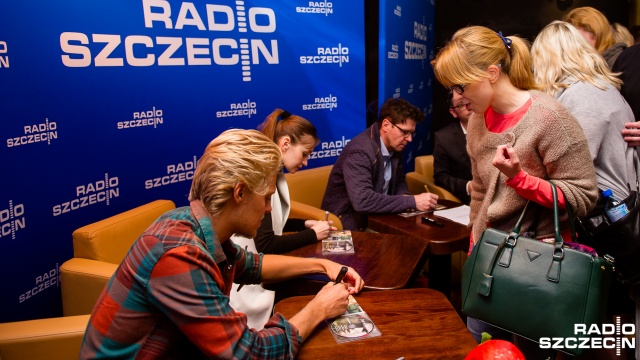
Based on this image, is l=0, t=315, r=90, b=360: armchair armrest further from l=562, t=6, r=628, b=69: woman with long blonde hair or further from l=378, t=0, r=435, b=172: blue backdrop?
Answer: l=378, t=0, r=435, b=172: blue backdrop

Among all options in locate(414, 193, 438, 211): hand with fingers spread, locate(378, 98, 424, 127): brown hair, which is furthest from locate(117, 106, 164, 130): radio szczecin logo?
locate(414, 193, 438, 211): hand with fingers spread

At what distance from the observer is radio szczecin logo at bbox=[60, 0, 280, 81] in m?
2.99

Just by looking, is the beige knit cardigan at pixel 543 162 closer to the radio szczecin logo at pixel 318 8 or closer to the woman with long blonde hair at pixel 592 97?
the woman with long blonde hair at pixel 592 97

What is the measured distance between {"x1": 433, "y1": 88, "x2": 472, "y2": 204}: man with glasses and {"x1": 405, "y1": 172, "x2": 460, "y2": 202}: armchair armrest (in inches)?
1.4

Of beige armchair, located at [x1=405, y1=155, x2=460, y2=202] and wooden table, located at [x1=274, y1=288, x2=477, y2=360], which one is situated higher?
wooden table, located at [x1=274, y1=288, x2=477, y2=360]

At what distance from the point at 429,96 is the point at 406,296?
478cm

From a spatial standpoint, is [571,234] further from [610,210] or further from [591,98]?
[591,98]

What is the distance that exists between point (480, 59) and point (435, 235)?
1.14 meters

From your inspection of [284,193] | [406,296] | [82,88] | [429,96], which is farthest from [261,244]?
[429,96]

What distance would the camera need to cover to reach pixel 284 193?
2.64 metres

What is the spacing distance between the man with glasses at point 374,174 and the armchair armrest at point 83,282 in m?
1.52

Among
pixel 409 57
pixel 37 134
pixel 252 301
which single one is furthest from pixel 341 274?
pixel 409 57

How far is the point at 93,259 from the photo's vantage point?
2.40 m

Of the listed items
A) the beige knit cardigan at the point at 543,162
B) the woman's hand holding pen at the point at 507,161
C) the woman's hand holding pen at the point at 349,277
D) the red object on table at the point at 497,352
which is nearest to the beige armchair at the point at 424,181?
the beige knit cardigan at the point at 543,162
